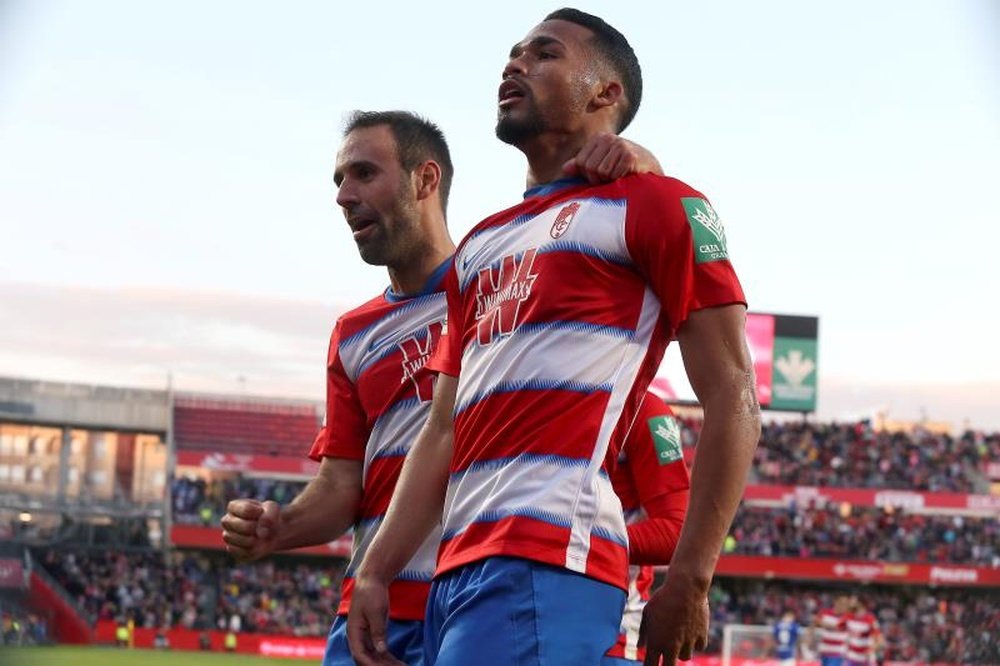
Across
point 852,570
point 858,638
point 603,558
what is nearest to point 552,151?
point 603,558

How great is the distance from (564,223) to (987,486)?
46.2 metres

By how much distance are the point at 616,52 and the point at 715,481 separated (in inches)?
46.9

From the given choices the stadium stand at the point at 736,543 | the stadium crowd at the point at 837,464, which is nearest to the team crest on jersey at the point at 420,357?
the stadium stand at the point at 736,543

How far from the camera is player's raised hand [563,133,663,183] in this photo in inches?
121

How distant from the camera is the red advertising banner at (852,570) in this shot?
134 ft

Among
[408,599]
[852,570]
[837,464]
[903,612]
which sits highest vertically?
[408,599]

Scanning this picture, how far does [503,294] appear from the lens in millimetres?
3139

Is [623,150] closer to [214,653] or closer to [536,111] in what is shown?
[536,111]

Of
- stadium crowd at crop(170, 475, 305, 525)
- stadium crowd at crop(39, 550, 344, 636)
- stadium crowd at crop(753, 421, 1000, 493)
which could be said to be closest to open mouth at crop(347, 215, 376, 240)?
stadium crowd at crop(39, 550, 344, 636)

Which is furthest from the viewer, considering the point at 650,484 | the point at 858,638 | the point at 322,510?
the point at 858,638

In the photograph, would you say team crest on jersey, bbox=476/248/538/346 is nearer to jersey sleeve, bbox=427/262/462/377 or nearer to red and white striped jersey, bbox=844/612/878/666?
jersey sleeve, bbox=427/262/462/377

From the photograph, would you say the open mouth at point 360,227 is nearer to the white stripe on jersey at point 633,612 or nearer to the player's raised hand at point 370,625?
the white stripe on jersey at point 633,612

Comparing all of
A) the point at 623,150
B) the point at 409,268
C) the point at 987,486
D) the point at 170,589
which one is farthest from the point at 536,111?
the point at 987,486

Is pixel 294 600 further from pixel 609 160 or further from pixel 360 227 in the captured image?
pixel 609 160
